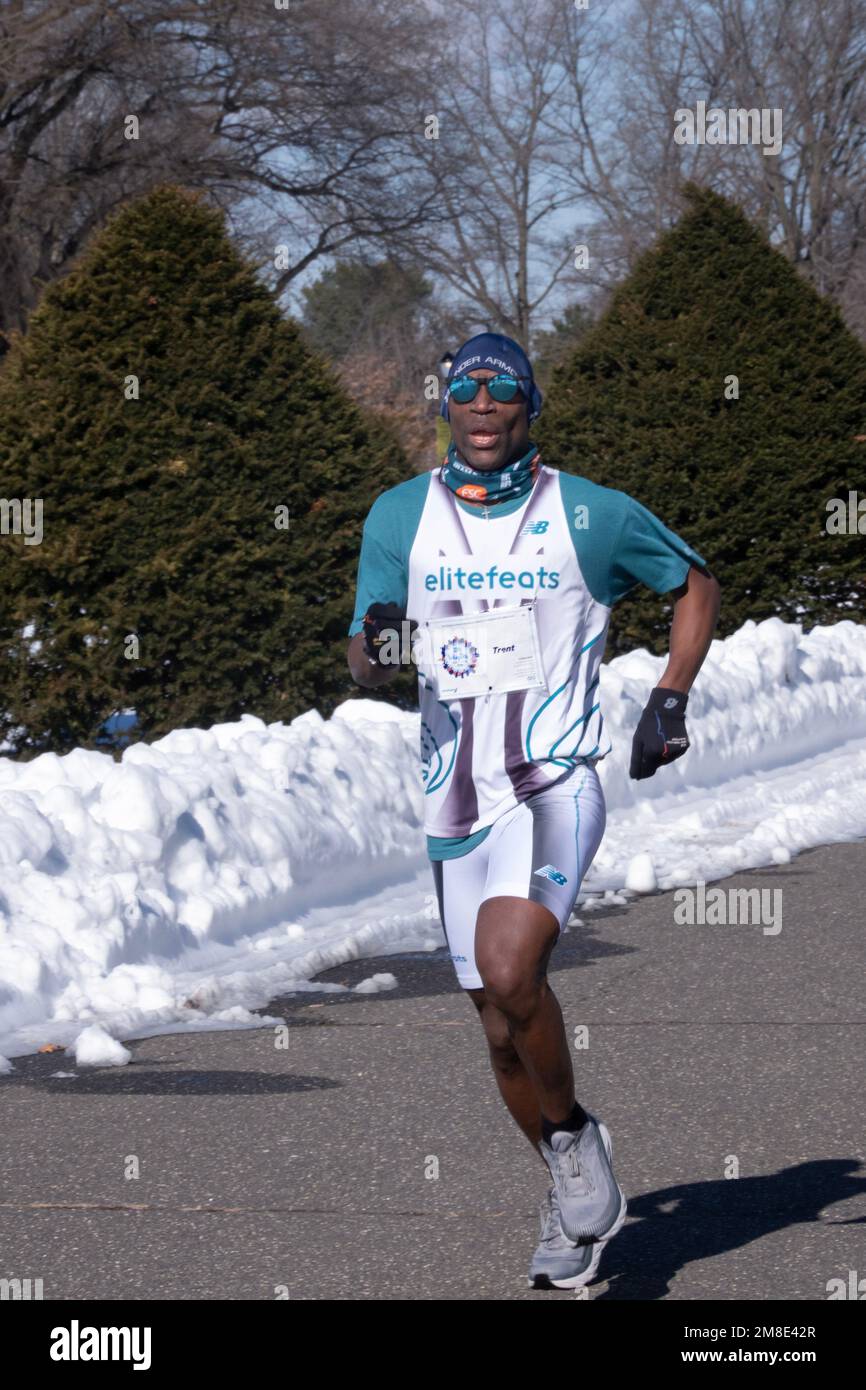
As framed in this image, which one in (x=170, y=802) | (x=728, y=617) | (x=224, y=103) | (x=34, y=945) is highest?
(x=224, y=103)

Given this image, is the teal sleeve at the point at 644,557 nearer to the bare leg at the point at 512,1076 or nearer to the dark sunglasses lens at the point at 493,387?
the dark sunglasses lens at the point at 493,387

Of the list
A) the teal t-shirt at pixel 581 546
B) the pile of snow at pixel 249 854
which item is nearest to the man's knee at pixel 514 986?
the teal t-shirt at pixel 581 546

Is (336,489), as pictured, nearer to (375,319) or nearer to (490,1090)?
(490,1090)

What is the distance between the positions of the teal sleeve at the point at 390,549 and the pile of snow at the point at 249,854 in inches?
107

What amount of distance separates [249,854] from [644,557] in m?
4.72

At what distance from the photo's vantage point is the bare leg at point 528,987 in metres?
4.41

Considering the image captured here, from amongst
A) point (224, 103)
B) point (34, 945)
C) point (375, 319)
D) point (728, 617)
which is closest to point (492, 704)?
point (34, 945)

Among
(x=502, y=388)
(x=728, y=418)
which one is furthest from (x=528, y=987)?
(x=728, y=418)

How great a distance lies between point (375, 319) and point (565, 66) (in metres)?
7.84

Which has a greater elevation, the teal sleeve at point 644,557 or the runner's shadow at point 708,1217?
the teal sleeve at point 644,557

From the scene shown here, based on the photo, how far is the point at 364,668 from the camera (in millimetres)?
4789

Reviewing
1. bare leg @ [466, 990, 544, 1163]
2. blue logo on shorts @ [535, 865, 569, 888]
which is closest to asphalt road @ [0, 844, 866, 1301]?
bare leg @ [466, 990, 544, 1163]

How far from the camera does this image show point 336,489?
518 inches

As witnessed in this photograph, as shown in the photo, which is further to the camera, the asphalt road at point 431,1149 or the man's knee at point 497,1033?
the asphalt road at point 431,1149
